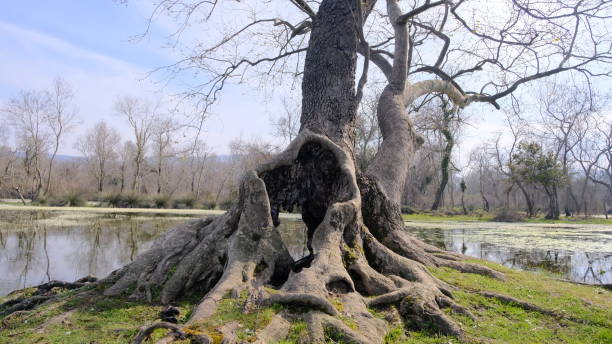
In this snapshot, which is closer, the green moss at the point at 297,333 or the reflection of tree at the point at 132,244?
the green moss at the point at 297,333

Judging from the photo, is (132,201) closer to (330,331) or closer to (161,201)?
(161,201)

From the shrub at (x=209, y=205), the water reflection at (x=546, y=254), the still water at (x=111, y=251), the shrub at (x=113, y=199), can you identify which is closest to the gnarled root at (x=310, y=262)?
the still water at (x=111, y=251)

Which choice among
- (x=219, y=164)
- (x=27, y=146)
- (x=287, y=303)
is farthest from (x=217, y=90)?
(x=219, y=164)

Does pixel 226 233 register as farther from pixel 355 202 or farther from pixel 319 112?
pixel 319 112

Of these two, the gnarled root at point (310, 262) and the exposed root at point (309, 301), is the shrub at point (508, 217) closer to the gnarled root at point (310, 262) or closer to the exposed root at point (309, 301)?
the gnarled root at point (310, 262)

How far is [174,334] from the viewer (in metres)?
3.92

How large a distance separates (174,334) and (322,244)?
9.31ft

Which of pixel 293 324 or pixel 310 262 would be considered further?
pixel 310 262

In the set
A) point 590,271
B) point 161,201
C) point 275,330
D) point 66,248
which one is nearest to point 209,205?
point 161,201

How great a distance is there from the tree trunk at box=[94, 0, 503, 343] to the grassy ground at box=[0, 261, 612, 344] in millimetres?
227

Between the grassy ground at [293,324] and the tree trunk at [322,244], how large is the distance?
0.23 meters

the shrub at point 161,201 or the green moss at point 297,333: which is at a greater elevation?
the shrub at point 161,201

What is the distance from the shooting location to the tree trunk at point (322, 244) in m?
5.13

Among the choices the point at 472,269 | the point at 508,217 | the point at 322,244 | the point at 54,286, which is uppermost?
the point at 322,244
